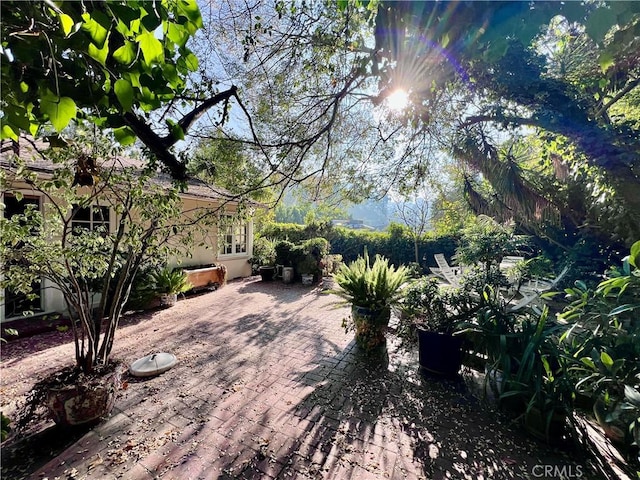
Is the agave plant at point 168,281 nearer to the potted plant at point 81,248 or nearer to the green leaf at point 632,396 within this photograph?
the potted plant at point 81,248

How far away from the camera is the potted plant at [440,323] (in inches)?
133

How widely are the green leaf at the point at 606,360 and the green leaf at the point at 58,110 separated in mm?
3772

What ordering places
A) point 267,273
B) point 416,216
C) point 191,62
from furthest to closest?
point 416,216 → point 267,273 → point 191,62

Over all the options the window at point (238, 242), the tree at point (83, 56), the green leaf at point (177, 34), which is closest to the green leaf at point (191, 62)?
the tree at point (83, 56)

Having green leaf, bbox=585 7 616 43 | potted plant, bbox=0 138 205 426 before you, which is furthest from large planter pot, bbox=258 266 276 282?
green leaf, bbox=585 7 616 43

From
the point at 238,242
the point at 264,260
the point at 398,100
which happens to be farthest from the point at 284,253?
the point at 398,100

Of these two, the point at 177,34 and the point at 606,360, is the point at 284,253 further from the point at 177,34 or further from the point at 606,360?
the point at 177,34

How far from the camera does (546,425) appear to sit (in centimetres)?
230

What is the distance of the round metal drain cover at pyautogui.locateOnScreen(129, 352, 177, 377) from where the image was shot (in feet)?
10.6

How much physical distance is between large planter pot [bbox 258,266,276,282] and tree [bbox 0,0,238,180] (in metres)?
8.27

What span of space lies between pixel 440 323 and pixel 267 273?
694 cm

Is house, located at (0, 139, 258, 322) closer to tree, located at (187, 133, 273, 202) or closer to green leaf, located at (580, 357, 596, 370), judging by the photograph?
tree, located at (187, 133, 273, 202)

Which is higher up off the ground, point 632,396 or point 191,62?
point 191,62

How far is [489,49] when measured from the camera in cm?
182
